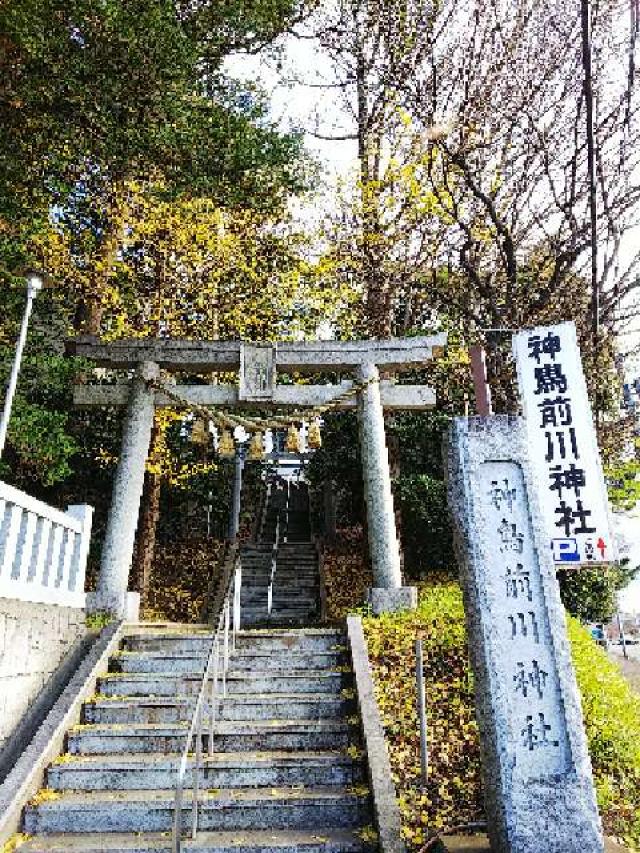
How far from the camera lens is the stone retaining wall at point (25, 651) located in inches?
247

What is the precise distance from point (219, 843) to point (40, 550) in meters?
3.67

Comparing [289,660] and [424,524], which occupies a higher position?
[424,524]

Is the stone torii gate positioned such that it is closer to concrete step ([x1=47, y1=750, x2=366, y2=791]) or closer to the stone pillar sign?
concrete step ([x1=47, y1=750, x2=366, y2=791])

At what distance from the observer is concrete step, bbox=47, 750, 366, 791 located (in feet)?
20.3

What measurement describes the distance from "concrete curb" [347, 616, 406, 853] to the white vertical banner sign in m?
2.58

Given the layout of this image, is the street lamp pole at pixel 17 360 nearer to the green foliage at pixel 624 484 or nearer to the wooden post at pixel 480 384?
the wooden post at pixel 480 384

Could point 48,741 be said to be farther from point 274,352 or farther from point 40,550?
point 274,352

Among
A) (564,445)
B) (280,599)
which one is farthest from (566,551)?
(280,599)

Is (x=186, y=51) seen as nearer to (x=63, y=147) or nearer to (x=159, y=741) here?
(x=63, y=147)

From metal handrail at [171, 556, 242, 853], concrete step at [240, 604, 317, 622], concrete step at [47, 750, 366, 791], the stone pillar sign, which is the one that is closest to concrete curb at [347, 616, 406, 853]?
concrete step at [47, 750, 366, 791]

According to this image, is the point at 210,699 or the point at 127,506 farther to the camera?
the point at 127,506

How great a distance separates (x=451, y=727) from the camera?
22.2ft

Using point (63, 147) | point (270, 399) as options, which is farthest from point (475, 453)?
point (63, 147)

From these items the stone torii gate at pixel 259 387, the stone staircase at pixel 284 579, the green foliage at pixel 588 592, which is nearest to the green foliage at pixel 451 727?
the stone torii gate at pixel 259 387
